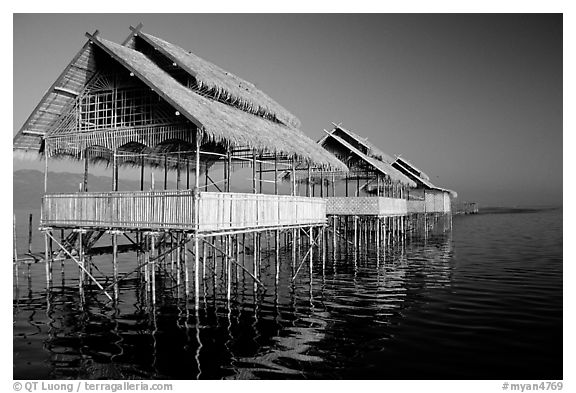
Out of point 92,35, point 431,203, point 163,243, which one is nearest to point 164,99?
point 92,35

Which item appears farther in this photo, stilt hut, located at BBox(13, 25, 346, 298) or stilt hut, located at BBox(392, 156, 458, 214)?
stilt hut, located at BBox(392, 156, 458, 214)

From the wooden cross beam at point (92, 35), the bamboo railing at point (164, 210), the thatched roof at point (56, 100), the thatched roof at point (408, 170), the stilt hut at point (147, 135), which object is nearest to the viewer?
the bamboo railing at point (164, 210)

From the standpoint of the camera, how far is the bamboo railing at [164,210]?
40.1 ft

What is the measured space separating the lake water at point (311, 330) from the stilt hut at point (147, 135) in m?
2.13

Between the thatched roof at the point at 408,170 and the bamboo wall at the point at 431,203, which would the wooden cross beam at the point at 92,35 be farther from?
the thatched roof at the point at 408,170

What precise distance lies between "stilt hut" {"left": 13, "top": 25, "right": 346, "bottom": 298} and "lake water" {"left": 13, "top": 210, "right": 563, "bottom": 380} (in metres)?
2.13

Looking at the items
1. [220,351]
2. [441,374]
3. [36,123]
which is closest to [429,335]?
[441,374]

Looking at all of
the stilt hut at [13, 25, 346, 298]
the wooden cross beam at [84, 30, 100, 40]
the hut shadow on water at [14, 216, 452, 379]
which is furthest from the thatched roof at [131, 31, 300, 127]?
the hut shadow on water at [14, 216, 452, 379]

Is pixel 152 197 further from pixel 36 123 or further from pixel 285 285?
pixel 285 285

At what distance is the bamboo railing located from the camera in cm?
1221

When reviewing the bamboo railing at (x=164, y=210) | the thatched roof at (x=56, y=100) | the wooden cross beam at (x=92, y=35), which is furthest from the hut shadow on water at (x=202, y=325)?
the wooden cross beam at (x=92, y=35)

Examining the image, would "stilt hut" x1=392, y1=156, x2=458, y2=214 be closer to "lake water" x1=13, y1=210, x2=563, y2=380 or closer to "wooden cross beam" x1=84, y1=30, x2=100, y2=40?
"lake water" x1=13, y1=210, x2=563, y2=380

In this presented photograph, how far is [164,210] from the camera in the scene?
41.2 ft

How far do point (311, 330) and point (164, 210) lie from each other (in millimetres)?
5021
